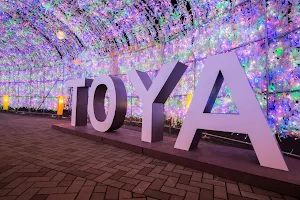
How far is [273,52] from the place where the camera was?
419cm

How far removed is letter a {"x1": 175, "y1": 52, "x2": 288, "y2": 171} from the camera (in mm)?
2583

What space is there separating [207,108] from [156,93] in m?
1.11

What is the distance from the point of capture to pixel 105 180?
233 centimetres

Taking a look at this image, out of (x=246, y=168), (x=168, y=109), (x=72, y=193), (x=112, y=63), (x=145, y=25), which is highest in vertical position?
(x=145, y=25)

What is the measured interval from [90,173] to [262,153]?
94.8 inches

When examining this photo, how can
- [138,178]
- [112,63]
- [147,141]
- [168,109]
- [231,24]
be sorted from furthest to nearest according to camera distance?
[112,63] → [168,109] → [231,24] → [147,141] → [138,178]

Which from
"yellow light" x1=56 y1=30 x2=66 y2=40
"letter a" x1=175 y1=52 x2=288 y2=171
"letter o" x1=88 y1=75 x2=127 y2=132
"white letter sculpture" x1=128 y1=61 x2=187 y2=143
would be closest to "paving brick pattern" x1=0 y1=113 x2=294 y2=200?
"letter a" x1=175 y1=52 x2=288 y2=171

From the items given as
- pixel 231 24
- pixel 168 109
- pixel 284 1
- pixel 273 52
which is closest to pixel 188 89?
pixel 168 109

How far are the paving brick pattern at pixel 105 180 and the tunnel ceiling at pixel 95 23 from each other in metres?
5.00

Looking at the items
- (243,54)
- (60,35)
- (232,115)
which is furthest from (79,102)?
(60,35)

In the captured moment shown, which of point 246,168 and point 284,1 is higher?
point 284,1

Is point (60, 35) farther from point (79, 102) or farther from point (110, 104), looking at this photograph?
point (110, 104)

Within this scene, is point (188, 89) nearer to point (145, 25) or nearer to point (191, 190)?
point (145, 25)

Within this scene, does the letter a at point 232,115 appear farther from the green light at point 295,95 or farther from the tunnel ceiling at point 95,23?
the tunnel ceiling at point 95,23
